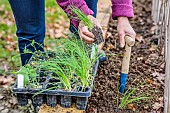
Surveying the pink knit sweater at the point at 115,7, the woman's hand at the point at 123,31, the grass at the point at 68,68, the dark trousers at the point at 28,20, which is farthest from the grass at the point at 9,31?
the woman's hand at the point at 123,31

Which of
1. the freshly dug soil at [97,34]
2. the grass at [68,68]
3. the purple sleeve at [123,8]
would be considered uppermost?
the purple sleeve at [123,8]

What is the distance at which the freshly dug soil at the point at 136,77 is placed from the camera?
236 centimetres

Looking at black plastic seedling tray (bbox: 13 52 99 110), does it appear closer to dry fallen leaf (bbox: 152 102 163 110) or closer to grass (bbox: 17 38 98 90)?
grass (bbox: 17 38 98 90)

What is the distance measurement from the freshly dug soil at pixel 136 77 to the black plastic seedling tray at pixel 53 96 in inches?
7.5

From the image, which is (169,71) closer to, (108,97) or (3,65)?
(108,97)

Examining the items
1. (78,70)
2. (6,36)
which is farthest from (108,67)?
(6,36)

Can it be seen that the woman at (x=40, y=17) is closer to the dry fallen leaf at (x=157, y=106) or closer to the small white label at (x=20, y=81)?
the small white label at (x=20, y=81)

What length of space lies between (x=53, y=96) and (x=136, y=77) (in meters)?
0.74

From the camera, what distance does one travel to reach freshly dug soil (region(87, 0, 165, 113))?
7.74ft

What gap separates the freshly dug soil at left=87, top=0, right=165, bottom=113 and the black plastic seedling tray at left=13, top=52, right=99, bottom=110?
191mm

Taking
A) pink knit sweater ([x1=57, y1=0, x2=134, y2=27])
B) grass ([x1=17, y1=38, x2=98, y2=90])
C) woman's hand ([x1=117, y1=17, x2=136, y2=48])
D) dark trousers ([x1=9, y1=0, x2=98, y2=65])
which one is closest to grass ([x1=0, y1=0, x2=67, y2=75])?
dark trousers ([x1=9, y1=0, x2=98, y2=65])

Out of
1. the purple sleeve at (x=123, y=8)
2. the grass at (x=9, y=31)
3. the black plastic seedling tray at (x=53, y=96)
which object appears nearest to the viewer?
the black plastic seedling tray at (x=53, y=96)

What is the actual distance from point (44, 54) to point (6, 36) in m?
1.77

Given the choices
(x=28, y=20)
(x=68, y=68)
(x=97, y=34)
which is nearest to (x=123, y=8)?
(x=97, y=34)
